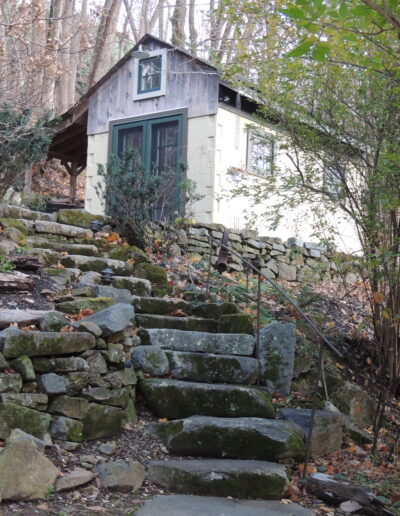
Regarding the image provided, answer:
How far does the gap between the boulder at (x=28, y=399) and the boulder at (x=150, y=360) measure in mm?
1106

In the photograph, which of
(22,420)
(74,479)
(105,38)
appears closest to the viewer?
(74,479)

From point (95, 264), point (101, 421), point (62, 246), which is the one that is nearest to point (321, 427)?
point (101, 421)

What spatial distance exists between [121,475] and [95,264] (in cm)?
333

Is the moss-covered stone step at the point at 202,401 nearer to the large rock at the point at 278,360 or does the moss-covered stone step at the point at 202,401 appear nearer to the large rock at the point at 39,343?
the large rock at the point at 278,360

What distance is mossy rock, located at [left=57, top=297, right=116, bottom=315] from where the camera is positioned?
4.93m

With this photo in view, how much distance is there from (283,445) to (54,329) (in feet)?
5.99

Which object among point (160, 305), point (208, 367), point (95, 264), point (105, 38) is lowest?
point (208, 367)

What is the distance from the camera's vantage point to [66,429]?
378 cm

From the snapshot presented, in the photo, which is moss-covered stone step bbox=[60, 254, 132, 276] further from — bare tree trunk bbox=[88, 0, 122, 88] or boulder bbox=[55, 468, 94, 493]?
bare tree trunk bbox=[88, 0, 122, 88]

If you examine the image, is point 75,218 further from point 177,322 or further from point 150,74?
point 150,74

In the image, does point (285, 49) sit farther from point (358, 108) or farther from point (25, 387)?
point (25, 387)

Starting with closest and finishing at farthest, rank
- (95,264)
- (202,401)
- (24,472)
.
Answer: (24,472) → (202,401) → (95,264)

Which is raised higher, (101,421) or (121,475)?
(101,421)

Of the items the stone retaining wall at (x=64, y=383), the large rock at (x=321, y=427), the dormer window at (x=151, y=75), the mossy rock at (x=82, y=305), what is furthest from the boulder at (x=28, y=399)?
the dormer window at (x=151, y=75)
